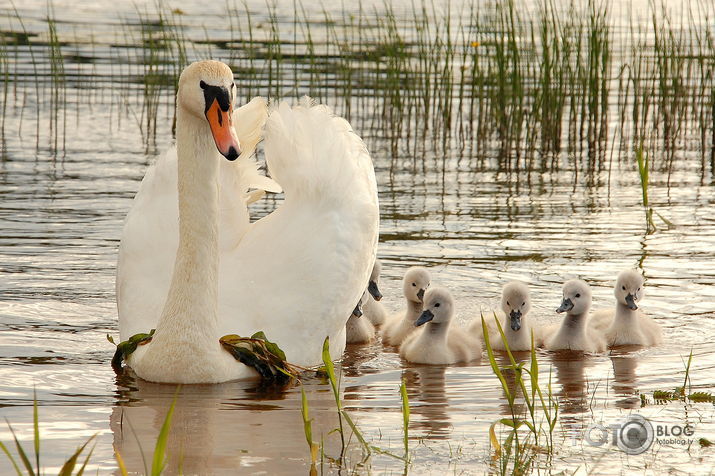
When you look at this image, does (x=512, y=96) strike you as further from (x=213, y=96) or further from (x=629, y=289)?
(x=213, y=96)

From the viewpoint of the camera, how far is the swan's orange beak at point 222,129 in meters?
5.79

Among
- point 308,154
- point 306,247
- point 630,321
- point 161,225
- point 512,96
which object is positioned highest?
point 512,96

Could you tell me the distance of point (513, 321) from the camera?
24.7 ft

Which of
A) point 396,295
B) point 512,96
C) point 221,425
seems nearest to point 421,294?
point 396,295

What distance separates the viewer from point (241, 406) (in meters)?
5.89

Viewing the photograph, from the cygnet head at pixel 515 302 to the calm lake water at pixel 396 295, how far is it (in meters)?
0.31

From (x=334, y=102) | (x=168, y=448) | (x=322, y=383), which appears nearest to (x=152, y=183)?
(x=322, y=383)

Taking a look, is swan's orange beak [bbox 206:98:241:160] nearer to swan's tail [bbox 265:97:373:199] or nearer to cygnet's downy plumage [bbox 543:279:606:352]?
swan's tail [bbox 265:97:373:199]

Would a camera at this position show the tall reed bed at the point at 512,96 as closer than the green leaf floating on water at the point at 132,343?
No

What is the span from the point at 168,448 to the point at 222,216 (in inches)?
87.1

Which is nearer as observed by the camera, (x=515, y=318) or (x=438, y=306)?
(x=438, y=306)

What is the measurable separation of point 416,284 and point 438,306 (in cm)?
73

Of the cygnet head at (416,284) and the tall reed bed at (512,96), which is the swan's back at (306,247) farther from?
the tall reed bed at (512,96)

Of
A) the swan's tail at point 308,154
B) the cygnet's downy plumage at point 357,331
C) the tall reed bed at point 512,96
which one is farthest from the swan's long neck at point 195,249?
the tall reed bed at point 512,96
